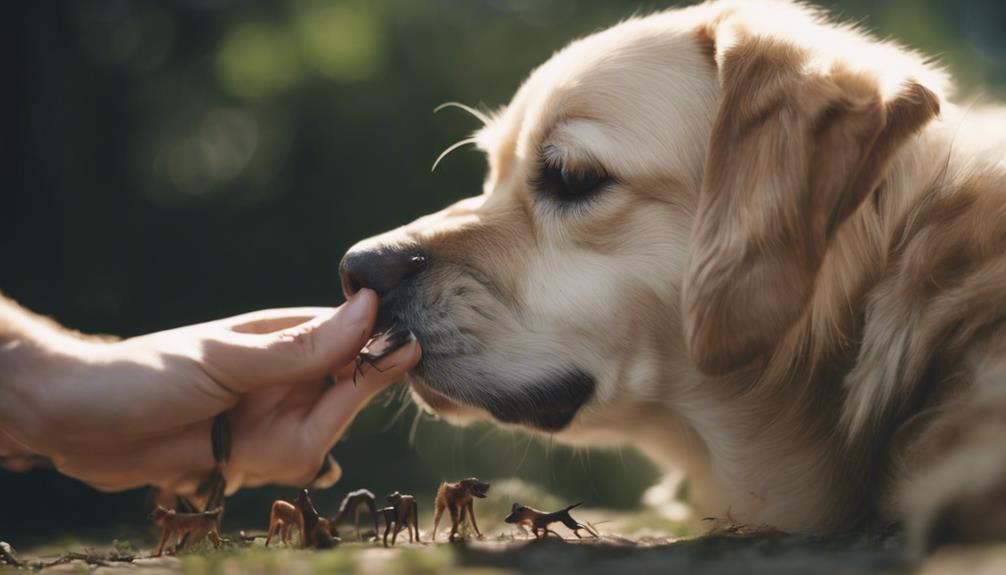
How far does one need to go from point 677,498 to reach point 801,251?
1.28 metres

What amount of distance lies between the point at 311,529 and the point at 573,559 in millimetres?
605

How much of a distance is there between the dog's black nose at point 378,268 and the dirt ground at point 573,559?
0.71 meters

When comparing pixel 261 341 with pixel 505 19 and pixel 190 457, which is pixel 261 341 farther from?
pixel 505 19

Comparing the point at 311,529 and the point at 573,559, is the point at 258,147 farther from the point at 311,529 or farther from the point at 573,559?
the point at 573,559

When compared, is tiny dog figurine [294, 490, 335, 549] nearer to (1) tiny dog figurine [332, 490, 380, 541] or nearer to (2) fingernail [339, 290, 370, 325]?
(1) tiny dog figurine [332, 490, 380, 541]

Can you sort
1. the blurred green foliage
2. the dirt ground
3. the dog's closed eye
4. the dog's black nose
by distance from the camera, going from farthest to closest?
the blurred green foliage < the dog's closed eye < the dog's black nose < the dirt ground

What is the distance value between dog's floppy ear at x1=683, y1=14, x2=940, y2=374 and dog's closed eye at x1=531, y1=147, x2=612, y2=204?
0.37m

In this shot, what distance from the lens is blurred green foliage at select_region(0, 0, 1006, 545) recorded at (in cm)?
654

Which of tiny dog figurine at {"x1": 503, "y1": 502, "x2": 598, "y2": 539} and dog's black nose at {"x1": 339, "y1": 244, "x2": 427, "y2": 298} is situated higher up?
dog's black nose at {"x1": 339, "y1": 244, "x2": 427, "y2": 298}

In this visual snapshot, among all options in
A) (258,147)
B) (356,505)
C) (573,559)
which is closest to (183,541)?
(356,505)

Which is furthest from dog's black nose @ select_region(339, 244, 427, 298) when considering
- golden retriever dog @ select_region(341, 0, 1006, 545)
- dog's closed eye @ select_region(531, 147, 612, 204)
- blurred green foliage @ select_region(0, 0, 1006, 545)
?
blurred green foliage @ select_region(0, 0, 1006, 545)

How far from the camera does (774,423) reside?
2.52 m

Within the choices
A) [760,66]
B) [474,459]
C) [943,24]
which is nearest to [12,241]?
[474,459]

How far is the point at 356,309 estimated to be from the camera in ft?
8.02
